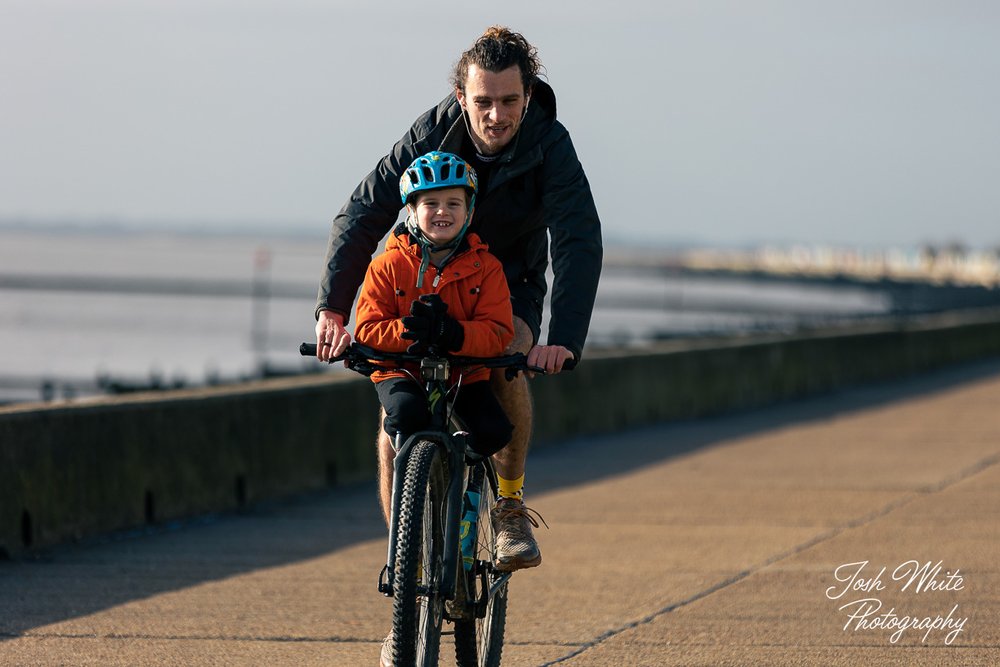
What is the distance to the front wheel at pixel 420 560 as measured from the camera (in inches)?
203

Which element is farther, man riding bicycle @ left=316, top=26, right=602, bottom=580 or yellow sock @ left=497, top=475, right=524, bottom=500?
yellow sock @ left=497, top=475, right=524, bottom=500

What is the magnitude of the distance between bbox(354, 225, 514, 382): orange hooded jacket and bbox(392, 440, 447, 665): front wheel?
0.35m

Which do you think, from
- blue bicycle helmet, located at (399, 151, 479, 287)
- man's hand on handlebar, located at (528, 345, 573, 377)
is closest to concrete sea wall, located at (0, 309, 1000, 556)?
blue bicycle helmet, located at (399, 151, 479, 287)

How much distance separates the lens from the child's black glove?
526 cm

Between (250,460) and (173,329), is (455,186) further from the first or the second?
(173,329)

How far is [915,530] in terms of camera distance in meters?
10.1

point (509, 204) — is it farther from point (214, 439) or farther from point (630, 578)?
point (214, 439)

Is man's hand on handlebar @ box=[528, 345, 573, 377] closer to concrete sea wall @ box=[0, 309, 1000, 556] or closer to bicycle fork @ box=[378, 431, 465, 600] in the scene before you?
bicycle fork @ box=[378, 431, 465, 600]

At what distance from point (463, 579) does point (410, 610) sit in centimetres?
46

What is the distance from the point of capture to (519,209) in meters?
6.05

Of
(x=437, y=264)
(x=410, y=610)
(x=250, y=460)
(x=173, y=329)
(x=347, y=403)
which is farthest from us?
(x=173, y=329)

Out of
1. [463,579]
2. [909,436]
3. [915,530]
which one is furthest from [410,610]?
[909,436]

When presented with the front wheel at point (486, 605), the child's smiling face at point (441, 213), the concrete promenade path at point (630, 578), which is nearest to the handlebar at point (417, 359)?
the child's smiling face at point (441, 213)

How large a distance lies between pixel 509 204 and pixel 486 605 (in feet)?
4.26
